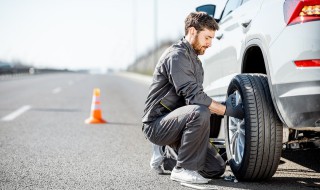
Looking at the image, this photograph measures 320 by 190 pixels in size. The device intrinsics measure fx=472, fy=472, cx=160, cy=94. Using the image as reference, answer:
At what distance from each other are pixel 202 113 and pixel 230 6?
2039 millimetres

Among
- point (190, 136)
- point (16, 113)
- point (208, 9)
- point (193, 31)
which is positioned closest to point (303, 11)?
point (193, 31)

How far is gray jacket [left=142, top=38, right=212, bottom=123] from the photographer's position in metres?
3.90

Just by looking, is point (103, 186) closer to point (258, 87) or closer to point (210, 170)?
point (210, 170)

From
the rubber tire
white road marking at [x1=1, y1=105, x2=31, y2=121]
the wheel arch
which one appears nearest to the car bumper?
the rubber tire

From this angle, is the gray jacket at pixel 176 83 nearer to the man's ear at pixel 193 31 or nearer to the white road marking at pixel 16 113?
the man's ear at pixel 193 31

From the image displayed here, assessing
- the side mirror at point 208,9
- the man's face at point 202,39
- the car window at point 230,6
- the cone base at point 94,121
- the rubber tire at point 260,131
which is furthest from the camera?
the cone base at point 94,121

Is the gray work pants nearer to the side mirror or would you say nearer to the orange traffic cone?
the side mirror

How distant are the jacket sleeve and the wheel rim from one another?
35 centimetres

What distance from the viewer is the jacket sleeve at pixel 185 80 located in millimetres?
3889

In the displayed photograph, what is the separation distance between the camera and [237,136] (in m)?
4.18

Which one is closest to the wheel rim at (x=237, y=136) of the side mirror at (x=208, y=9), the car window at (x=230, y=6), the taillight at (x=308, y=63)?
the taillight at (x=308, y=63)

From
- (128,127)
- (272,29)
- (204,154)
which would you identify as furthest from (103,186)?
(128,127)

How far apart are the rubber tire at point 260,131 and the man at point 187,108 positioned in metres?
0.23

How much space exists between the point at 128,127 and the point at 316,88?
5.35 meters
